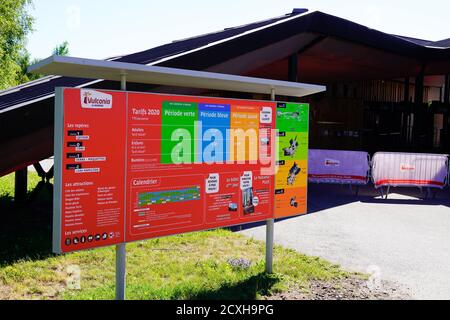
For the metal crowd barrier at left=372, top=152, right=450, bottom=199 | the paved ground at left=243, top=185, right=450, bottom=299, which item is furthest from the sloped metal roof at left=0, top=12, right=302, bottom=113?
the metal crowd barrier at left=372, top=152, right=450, bottom=199

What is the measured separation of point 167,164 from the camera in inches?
201

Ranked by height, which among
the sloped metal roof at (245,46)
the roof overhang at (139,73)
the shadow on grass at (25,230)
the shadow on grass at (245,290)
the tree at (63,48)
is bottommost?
the shadow on grass at (25,230)

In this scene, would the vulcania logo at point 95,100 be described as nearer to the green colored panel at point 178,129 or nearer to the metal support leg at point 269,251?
the green colored panel at point 178,129

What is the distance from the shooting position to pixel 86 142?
441 centimetres

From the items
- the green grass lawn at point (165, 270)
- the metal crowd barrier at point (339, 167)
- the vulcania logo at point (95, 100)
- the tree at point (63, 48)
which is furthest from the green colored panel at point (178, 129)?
the tree at point (63, 48)

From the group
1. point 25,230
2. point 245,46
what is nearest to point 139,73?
point 25,230

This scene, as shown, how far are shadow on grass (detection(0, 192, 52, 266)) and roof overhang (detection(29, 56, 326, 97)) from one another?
3.54 m

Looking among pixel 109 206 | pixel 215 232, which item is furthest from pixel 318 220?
pixel 109 206

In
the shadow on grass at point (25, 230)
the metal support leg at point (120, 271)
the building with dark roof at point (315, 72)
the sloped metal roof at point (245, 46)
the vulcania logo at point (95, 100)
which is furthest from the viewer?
the sloped metal roof at point (245, 46)

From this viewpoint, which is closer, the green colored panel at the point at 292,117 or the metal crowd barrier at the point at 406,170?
the green colored panel at the point at 292,117

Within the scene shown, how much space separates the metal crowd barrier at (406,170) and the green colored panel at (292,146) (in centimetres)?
817

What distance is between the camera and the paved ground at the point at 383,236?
6.66 metres

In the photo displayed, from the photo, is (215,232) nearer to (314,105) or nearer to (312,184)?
(312,184)

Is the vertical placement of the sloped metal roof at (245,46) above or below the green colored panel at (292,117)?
above
